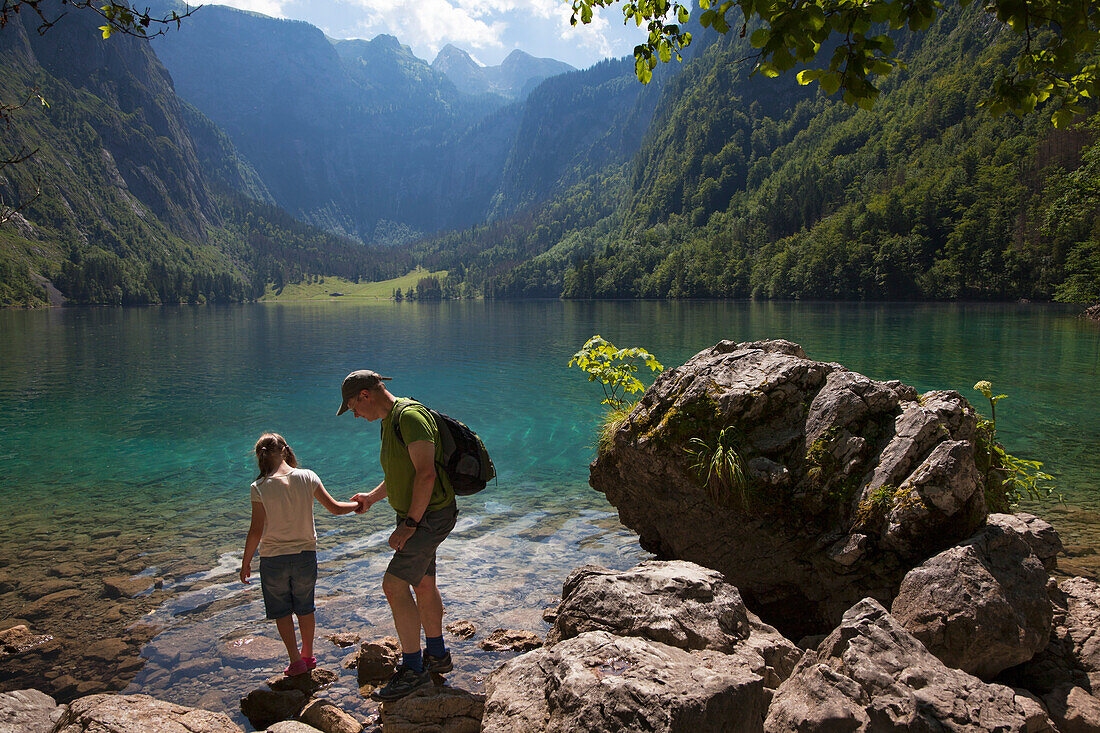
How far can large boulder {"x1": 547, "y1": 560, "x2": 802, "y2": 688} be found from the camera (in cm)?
541

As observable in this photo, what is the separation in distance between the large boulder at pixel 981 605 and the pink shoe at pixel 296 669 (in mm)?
6418

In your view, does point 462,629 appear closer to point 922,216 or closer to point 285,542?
point 285,542

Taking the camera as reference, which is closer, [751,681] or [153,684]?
[751,681]

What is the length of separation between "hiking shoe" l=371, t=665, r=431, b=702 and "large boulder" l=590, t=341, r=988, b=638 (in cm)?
452

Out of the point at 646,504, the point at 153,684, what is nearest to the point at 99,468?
the point at 153,684

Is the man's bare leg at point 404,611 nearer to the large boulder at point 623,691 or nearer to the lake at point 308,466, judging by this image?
the lake at point 308,466

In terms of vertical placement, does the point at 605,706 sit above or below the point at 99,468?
above

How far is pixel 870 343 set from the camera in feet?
156

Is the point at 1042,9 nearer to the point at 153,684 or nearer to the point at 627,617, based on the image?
the point at 627,617

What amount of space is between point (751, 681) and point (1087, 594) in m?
4.81

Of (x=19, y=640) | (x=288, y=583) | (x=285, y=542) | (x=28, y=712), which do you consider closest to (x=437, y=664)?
(x=288, y=583)

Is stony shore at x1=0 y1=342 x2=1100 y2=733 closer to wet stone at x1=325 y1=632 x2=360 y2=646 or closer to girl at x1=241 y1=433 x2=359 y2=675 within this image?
wet stone at x1=325 y1=632 x2=360 y2=646

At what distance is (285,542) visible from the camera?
7039 millimetres

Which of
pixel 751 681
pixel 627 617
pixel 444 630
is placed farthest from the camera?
pixel 444 630
